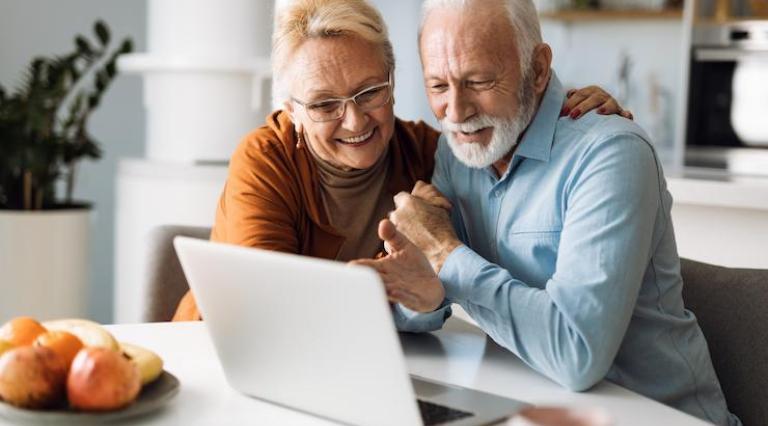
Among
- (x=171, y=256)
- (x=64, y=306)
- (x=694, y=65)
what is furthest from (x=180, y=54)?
(x=694, y=65)

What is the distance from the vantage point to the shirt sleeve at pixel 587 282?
145 cm

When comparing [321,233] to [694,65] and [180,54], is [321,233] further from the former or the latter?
[694,65]

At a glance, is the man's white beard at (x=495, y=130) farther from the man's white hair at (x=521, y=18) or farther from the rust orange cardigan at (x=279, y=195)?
the rust orange cardigan at (x=279, y=195)

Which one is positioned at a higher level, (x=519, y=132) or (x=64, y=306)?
(x=519, y=132)

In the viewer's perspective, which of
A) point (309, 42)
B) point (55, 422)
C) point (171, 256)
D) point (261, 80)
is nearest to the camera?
point (55, 422)

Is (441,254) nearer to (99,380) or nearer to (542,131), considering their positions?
(542,131)

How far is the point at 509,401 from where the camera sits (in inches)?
53.2

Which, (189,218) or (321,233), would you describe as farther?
(189,218)

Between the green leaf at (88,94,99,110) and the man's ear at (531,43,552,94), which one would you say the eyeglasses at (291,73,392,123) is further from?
the green leaf at (88,94,99,110)

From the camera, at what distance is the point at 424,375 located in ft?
4.90

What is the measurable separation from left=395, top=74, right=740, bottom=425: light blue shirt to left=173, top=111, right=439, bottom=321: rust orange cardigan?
0.26 meters

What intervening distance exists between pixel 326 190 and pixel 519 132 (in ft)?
1.43

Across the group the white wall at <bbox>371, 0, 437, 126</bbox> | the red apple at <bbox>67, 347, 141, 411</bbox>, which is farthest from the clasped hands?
the white wall at <bbox>371, 0, 437, 126</bbox>

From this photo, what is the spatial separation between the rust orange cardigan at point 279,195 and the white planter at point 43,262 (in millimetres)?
1871
